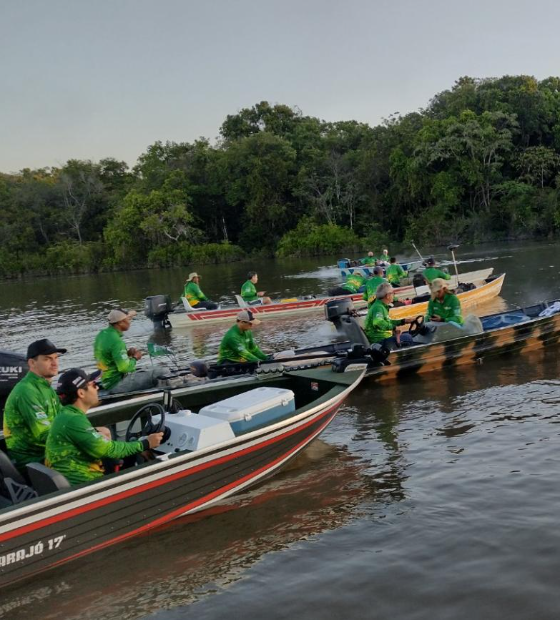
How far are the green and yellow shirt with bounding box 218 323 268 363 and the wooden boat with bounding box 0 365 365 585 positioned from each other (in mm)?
2144

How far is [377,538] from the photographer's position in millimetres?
5645

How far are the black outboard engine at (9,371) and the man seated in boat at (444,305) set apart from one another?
23.5 feet

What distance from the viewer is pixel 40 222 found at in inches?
2938

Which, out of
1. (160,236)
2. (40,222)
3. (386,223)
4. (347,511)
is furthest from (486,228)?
(40,222)

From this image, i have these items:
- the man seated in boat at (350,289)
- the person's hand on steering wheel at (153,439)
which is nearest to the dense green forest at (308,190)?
the man seated in boat at (350,289)

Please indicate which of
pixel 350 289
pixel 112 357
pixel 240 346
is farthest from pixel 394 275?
pixel 112 357

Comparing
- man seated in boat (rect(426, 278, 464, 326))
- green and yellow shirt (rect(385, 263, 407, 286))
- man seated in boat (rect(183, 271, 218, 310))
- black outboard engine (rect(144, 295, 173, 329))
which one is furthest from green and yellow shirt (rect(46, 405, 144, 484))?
green and yellow shirt (rect(385, 263, 407, 286))

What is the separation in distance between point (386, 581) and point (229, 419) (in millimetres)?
2295

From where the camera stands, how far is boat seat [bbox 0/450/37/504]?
536cm

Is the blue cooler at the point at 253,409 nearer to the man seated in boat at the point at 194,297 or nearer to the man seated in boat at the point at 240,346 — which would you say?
the man seated in boat at the point at 240,346

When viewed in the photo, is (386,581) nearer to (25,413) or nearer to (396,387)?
(25,413)

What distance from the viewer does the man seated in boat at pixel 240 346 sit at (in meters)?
9.52

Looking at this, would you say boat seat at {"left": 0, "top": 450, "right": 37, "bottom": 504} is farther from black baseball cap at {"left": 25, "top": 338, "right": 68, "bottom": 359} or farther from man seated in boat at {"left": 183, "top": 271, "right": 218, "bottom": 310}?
A: man seated in boat at {"left": 183, "top": 271, "right": 218, "bottom": 310}

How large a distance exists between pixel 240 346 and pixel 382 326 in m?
2.71
